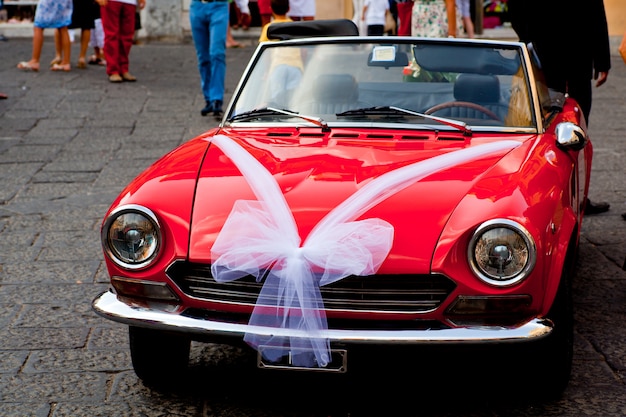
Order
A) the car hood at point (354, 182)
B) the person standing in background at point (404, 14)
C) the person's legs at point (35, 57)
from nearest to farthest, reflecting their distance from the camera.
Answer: the car hood at point (354, 182) < the person's legs at point (35, 57) < the person standing in background at point (404, 14)

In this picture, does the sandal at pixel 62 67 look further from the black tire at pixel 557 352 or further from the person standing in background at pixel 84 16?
the black tire at pixel 557 352

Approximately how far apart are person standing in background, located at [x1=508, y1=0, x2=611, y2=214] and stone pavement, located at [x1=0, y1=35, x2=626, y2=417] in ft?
2.75

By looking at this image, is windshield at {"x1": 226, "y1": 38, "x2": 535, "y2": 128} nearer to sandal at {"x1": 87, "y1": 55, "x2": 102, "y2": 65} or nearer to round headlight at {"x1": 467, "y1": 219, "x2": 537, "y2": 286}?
round headlight at {"x1": 467, "y1": 219, "x2": 537, "y2": 286}

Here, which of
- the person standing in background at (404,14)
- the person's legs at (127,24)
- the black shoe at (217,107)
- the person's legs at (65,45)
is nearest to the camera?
the black shoe at (217,107)

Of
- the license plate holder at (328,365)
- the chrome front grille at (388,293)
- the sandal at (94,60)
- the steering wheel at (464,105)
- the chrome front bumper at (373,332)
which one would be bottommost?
the sandal at (94,60)

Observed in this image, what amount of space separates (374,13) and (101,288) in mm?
8984

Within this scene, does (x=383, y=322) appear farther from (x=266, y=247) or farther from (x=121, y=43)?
(x=121, y=43)

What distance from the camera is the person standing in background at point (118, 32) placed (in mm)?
11922

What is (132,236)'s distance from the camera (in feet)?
11.3

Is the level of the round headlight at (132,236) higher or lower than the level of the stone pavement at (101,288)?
higher

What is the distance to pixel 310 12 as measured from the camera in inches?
535

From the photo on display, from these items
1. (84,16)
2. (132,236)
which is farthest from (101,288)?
(84,16)

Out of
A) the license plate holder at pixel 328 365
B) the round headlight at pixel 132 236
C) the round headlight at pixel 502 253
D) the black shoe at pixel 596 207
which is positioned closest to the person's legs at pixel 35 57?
the black shoe at pixel 596 207

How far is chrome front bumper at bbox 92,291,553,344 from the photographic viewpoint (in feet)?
10.4
